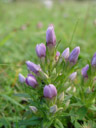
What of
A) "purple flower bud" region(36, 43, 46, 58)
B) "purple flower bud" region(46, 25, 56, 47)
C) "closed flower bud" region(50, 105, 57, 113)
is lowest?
"closed flower bud" region(50, 105, 57, 113)

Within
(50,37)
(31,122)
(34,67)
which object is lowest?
(31,122)

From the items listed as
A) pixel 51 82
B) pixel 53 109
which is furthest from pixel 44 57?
pixel 53 109

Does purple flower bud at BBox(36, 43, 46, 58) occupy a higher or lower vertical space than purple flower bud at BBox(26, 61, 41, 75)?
higher

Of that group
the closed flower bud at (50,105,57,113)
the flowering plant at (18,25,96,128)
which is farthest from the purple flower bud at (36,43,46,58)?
the closed flower bud at (50,105,57,113)

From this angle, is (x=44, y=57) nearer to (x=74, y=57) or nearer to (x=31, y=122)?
(x=74, y=57)

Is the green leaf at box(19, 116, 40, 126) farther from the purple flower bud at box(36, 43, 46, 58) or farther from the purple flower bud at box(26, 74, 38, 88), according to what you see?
the purple flower bud at box(36, 43, 46, 58)

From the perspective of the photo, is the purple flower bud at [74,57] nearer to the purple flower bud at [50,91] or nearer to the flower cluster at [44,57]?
the flower cluster at [44,57]

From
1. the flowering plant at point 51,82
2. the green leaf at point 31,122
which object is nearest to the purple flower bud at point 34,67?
the flowering plant at point 51,82

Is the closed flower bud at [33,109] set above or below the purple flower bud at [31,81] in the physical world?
below

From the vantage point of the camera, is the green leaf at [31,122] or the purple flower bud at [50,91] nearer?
the purple flower bud at [50,91]
